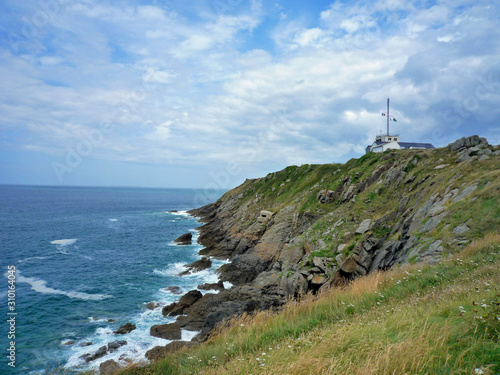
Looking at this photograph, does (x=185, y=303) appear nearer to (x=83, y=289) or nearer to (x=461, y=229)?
(x=83, y=289)

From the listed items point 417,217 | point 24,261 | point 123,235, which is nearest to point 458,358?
point 417,217

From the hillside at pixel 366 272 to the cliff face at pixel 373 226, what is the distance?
104mm

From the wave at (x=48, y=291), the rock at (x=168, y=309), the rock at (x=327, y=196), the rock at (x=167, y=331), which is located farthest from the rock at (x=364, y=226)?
the wave at (x=48, y=291)

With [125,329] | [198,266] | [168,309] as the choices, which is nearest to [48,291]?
[125,329]

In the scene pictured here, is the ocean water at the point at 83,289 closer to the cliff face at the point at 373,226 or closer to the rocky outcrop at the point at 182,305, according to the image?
the rocky outcrop at the point at 182,305

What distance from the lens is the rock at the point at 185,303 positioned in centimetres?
2397

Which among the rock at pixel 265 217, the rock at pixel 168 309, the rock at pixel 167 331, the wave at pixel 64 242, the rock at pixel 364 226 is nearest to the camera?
the rock at pixel 167 331

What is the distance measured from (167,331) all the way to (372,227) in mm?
18775

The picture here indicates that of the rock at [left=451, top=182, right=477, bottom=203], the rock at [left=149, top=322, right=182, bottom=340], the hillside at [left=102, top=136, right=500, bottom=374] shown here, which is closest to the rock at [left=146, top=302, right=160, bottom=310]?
the hillside at [left=102, top=136, right=500, bottom=374]

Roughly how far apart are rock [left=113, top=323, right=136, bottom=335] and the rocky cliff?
373 centimetres

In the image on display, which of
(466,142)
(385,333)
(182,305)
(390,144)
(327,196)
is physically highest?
(390,144)

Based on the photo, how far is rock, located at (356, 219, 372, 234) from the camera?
22308 mm

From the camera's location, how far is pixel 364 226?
74.9 ft

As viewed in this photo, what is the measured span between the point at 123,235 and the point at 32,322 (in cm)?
3727
